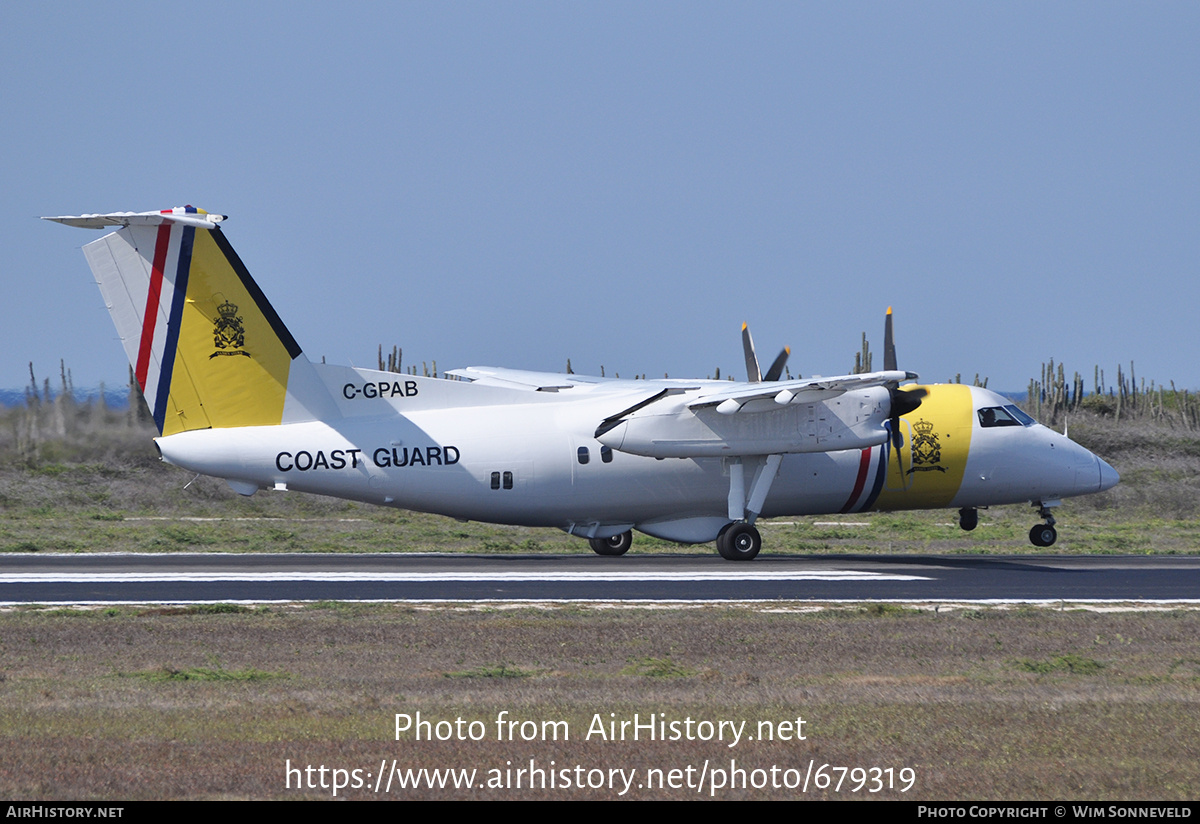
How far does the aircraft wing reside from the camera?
24.4 meters

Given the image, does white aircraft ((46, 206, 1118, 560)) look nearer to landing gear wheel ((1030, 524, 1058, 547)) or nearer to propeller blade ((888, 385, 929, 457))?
propeller blade ((888, 385, 929, 457))

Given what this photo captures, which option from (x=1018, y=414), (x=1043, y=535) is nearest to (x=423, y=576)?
(x=1018, y=414)

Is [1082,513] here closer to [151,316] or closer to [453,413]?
[453,413]

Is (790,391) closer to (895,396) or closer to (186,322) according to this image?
(895,396)

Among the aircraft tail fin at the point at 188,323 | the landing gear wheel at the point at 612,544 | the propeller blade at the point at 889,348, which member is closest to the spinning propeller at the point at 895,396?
the propeller blade at the point at 889,348

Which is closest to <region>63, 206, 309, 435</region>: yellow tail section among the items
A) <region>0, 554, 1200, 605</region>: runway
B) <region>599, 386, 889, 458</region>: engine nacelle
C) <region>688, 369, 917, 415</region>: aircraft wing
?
<region>0, 554, 1200, 605</region>: runway

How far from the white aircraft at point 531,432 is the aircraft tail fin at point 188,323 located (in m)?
0.03

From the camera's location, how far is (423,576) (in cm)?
2428

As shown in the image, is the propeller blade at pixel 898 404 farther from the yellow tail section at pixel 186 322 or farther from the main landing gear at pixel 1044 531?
the yellow tail section at pixel 186 322

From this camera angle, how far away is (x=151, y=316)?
2514 cm

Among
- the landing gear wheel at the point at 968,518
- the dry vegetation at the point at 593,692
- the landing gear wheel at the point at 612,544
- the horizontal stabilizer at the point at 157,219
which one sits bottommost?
the dry vegetation at the point at 593,692

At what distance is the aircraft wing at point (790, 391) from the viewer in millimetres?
24406

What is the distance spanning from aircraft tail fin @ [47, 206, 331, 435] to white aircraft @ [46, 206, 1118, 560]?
0.10ft
